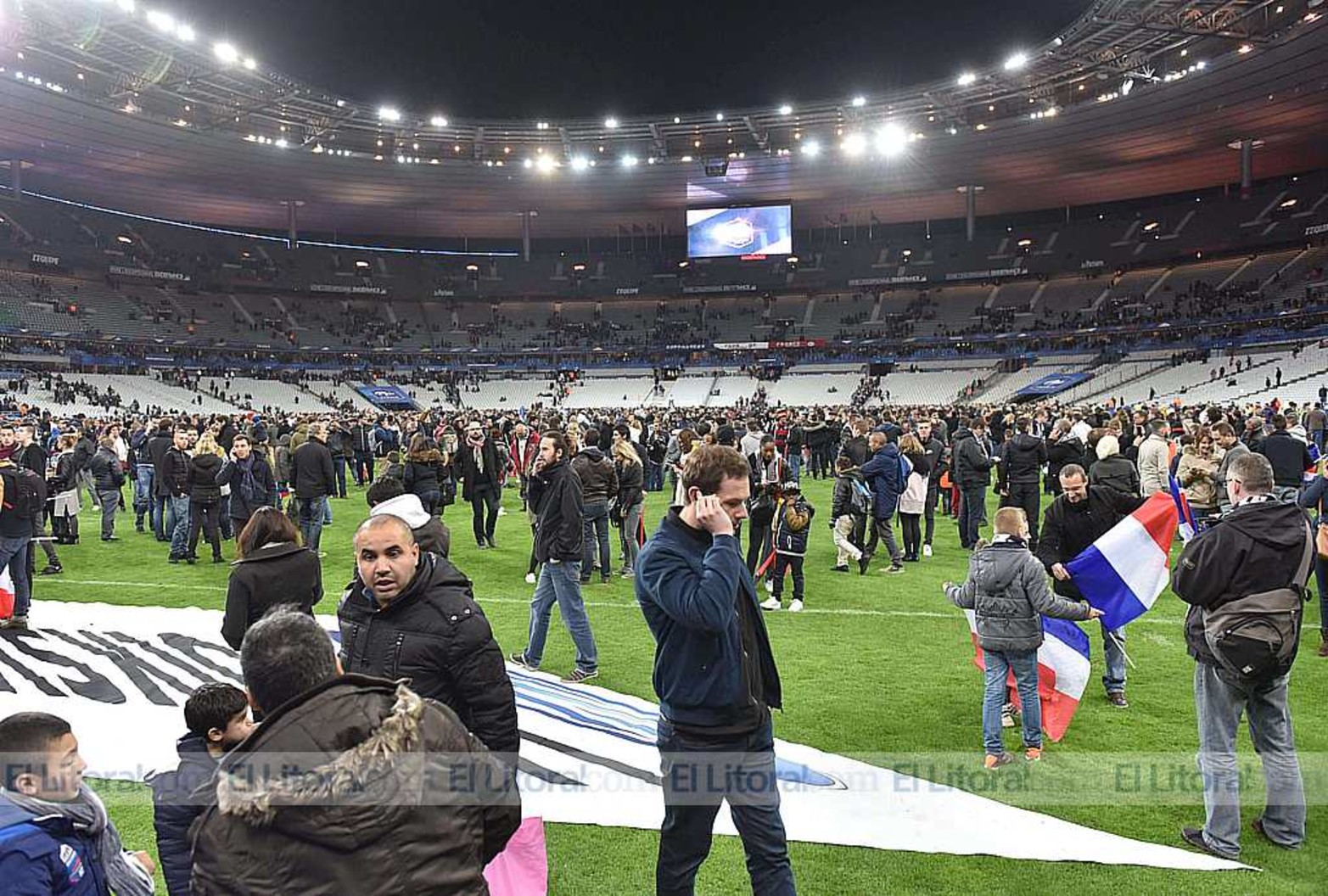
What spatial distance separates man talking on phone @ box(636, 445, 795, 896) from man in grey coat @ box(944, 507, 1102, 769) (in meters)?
2.20

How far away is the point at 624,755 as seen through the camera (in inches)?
193

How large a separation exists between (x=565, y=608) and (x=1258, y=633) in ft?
13.4

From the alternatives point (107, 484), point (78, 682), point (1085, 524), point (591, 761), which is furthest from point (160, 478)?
point (1085, 524)

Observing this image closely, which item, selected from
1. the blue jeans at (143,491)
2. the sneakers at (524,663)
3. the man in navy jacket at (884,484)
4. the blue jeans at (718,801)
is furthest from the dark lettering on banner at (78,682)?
the man in navy jacket at (884,484)

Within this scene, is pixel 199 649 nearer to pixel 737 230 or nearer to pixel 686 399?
pixel 686 399

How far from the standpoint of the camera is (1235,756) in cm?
375

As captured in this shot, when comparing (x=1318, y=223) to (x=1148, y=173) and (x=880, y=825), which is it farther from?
(x=880, y=825)

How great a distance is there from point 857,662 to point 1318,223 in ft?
170

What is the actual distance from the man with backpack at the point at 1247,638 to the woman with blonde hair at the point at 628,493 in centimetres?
613

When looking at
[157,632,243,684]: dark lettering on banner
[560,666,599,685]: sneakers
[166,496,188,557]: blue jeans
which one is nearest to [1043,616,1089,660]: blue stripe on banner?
[560,666,599,685]: sneakers

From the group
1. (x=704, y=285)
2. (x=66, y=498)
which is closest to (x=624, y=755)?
(x=66, y=498)

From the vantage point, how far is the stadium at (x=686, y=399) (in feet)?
13.0

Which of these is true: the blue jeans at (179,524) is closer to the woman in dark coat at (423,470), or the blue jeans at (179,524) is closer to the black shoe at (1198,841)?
the woman in dark coat at (423,470)

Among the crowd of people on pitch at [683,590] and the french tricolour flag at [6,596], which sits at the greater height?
the crowd of people on pitch at [683,590]
